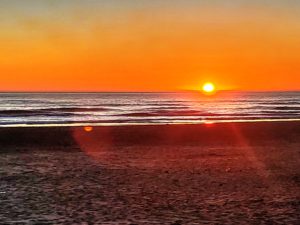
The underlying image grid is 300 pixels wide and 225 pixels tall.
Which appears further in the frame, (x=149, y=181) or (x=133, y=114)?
(x=133, y=114)

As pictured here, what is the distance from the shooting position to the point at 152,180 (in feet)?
42.4

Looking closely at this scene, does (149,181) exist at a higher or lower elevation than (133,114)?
lower

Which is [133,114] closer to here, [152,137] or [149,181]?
[152,137]

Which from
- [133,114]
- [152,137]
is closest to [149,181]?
[152,137]

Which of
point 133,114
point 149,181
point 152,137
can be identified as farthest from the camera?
point 133,114

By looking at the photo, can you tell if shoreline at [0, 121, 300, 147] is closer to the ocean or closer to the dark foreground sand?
the dark foreground sand

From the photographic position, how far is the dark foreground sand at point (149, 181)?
9.32 metres

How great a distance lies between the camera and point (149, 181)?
A: 502 inches

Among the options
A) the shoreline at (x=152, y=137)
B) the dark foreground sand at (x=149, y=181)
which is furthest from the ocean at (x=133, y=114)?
the dark foreground sand at (x=149, y=181)

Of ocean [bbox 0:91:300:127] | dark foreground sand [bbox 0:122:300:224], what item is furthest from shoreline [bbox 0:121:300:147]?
ocean [bbox 0:91:300:127]

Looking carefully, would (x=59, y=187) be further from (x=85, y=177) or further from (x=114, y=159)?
(x=114, y=159)

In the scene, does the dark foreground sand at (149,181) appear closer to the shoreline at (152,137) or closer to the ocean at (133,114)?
the shoreline at (152,137)

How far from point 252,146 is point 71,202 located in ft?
43.1

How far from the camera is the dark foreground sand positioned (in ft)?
30.6
